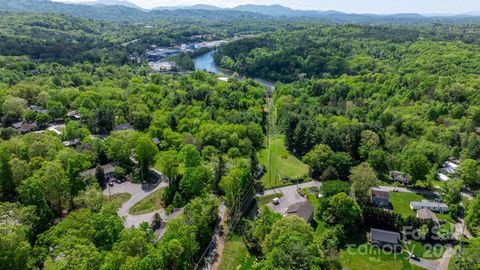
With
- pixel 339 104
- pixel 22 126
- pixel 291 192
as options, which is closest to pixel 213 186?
pixel 291 192

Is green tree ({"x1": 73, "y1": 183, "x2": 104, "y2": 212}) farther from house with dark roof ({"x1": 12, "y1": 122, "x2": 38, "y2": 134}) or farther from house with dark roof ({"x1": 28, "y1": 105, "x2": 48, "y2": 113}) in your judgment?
house with dark roof ({"x1": 28, "y1": 105, "x2": 48, "y2": 113})

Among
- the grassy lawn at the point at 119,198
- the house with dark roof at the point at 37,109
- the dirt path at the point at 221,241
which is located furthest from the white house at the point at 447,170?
the house with dark roof at the point at 37,109

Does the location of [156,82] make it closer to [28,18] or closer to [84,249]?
[84,249]

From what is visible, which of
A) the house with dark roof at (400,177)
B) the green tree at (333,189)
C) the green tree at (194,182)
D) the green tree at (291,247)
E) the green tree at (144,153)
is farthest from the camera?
the house with dark roof at (400,177)

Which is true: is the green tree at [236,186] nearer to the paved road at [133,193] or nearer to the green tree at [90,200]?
the paved road at [133,193]

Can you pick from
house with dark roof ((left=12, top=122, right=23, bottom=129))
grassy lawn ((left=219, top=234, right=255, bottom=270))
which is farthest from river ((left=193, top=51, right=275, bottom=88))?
grassy lawn ((left=219, top=234, right=255, bottom=270))

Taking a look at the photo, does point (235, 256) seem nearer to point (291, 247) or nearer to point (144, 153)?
point (291, 247)
